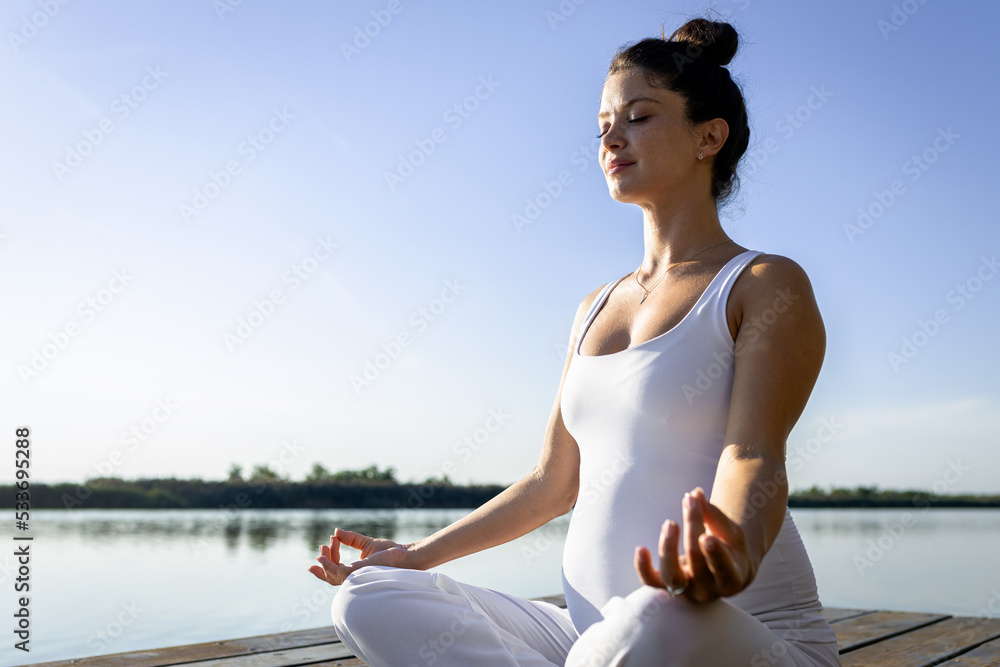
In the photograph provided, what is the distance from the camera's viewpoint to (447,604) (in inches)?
46.9

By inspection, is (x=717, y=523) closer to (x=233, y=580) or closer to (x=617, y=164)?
(x=617, y=164)

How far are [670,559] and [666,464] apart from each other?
369 millimetres

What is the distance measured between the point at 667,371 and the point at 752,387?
0.14m

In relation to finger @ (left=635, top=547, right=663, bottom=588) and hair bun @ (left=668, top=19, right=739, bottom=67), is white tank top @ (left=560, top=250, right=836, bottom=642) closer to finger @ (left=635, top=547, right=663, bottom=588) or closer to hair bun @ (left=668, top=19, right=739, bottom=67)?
finger @ (left=635, top=547, right=663, bottom=588)

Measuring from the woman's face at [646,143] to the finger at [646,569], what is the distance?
0.78 m

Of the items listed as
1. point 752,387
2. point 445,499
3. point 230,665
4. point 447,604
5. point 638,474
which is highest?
point 752,387

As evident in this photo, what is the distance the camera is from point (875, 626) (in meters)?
2.82

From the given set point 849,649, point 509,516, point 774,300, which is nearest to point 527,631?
point 509,516

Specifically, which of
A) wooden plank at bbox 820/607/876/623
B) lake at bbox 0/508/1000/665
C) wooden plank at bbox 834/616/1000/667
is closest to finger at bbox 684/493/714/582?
wooden plank at bbox 834/616/1000/667

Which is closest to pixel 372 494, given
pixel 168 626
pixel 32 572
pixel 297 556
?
pixel 297 556

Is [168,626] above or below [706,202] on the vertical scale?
below

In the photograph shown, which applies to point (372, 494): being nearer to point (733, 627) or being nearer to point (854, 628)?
point (854, 628)

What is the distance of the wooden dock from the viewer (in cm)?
212

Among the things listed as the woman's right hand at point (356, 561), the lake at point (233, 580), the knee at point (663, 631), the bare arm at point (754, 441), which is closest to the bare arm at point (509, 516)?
the woman's right hand at point (356, 561)
